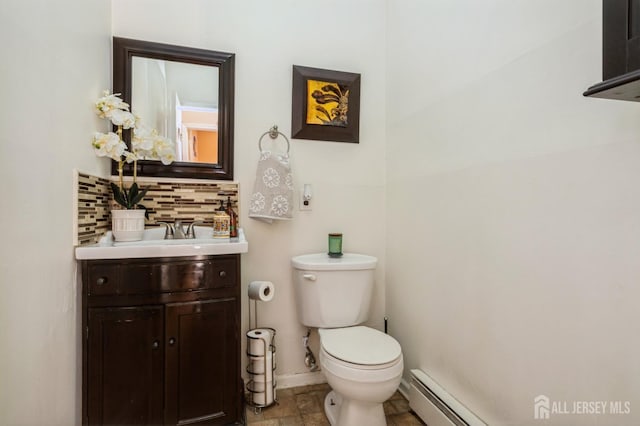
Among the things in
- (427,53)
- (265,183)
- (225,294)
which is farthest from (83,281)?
(427,53)

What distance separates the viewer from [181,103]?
5.70 ft

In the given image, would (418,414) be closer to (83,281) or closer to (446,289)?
(446,289)

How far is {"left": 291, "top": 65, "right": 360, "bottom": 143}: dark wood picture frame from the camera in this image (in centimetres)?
188

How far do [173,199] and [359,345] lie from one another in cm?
→ 121

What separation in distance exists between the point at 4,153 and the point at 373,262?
1.49m

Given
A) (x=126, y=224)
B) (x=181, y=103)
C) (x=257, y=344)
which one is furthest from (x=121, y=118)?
(x=257, y=344)

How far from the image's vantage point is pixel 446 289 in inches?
57.9

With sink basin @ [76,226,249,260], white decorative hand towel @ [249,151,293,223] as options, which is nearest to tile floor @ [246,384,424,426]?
sink basin @ [76,226,249,260]

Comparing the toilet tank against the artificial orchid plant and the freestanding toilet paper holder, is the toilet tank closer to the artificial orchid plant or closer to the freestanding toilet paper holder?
the freestanding toilet paper holder

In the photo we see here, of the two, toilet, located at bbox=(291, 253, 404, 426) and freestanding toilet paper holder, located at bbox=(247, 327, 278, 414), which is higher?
toilet, located at bbox=(291, 253, 404, 426)

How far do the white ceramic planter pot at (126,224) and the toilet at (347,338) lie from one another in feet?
2.58

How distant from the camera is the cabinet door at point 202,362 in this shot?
133cm

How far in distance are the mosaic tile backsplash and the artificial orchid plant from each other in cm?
6

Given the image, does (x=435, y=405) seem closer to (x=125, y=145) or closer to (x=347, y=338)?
(x=347, y=338)
